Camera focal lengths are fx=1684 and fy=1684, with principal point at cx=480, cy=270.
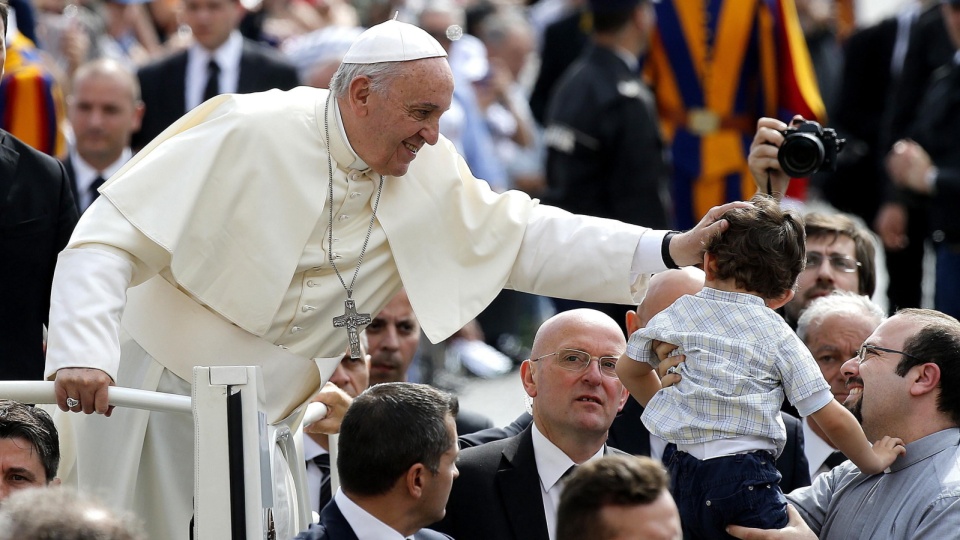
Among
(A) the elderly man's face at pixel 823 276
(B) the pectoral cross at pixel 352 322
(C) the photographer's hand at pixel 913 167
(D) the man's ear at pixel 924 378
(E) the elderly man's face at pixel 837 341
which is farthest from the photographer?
(C) the photographer's hand at pixel 913 167

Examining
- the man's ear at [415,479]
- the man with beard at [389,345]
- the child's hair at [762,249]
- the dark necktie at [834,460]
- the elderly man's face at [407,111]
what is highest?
the elderly man's face at [407,111]

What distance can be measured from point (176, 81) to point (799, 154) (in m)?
4.43

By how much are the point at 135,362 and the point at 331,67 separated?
4349 millimetres

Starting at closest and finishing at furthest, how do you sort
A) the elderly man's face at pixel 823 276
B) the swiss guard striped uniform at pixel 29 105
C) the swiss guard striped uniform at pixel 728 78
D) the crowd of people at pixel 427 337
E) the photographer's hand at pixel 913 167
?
the crowd of people at pixel 427 337 → the elderly man's face at pixel 823 276 → the swiss guard striped uniform at pixel 29 105 → the photographer's hand at pixel 913 167 → the swiss guard striped uniform at pixel 728 78

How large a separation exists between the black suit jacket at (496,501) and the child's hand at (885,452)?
0.96m

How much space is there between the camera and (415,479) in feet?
13.3

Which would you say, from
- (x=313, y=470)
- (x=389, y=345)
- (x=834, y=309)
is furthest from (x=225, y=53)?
(x=834, y=309)

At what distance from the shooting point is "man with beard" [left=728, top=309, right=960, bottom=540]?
4.43m

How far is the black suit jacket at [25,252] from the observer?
5.20 m

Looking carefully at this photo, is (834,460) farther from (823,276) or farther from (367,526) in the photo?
(367,526)

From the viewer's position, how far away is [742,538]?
4.41 meters

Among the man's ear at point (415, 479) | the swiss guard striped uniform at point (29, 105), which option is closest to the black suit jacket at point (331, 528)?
the man's ear at point (415, 479)

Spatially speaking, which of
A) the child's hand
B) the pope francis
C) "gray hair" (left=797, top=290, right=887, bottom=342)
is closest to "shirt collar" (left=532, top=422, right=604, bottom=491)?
the pope francis

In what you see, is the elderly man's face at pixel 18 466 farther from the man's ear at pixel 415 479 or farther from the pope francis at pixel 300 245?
the man's ear at pixel 415 479
